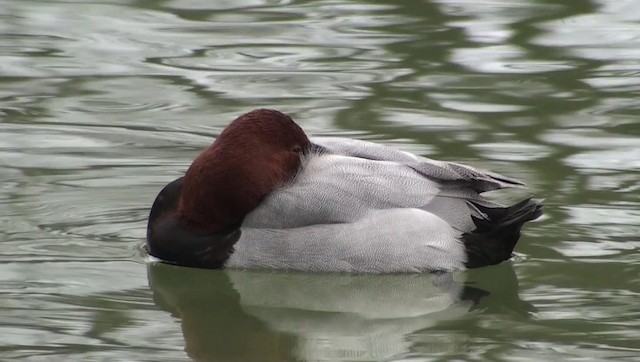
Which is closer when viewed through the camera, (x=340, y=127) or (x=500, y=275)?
(x=500, y=275)

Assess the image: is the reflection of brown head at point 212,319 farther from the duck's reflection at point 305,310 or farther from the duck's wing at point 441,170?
the duck's wing at point 441,170

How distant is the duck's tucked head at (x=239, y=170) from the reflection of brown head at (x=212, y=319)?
0.25m

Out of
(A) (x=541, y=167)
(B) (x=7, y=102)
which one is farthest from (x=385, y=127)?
(B) (x=7, y=102)

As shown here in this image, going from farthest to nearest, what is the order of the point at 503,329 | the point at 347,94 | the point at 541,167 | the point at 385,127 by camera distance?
the point at 347,94, the point at 385,127, the point at 541,167, the point at 503,329

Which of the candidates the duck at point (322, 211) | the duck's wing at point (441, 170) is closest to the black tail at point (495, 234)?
the duck at point (322, 211)

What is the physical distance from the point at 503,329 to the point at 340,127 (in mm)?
2968

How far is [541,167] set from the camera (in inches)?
334

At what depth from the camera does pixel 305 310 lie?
265 inches

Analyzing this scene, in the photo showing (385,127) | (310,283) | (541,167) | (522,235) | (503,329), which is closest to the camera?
(503,329)

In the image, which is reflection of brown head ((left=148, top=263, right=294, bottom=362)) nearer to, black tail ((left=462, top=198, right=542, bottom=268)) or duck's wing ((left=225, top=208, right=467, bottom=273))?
duck's wing ((left=225, top=208, right=467, bottom=273))

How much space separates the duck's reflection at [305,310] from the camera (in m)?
6.21

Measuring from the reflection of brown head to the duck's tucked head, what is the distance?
247 mm

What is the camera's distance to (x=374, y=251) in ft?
23.2

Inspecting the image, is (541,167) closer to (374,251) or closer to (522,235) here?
(522,235)
